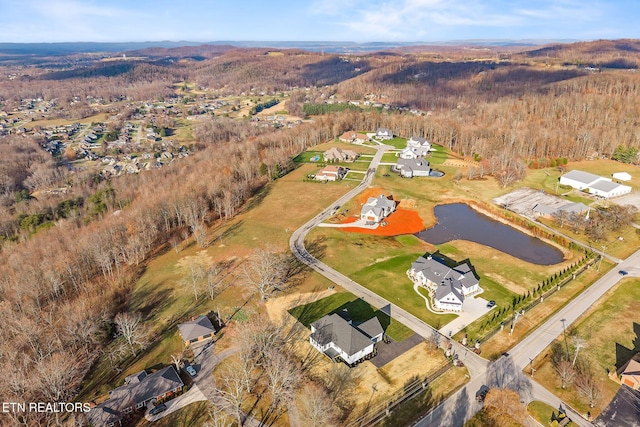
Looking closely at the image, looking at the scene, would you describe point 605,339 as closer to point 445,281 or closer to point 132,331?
point 445,281

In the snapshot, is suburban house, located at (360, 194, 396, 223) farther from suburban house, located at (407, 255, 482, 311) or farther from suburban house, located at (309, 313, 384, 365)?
suburban house, located at (309, 313, 384, 365)

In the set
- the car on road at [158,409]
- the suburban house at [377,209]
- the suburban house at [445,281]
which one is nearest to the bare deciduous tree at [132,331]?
the car on road at [158,409]

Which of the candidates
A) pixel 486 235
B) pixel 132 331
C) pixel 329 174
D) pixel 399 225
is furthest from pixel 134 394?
pixel 329 174

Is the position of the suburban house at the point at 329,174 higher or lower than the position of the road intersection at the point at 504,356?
higher

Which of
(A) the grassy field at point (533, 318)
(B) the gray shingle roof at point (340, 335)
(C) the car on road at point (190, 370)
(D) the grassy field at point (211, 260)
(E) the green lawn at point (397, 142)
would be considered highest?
(E) the green lawn at point (397, 142)

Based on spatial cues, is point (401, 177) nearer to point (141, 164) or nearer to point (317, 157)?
point (317, 157)

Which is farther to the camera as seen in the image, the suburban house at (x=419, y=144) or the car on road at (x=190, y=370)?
the suburban house at (x=419, y=144)

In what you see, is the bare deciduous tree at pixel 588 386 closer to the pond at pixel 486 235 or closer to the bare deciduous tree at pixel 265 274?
the pond at pixel 486 235
